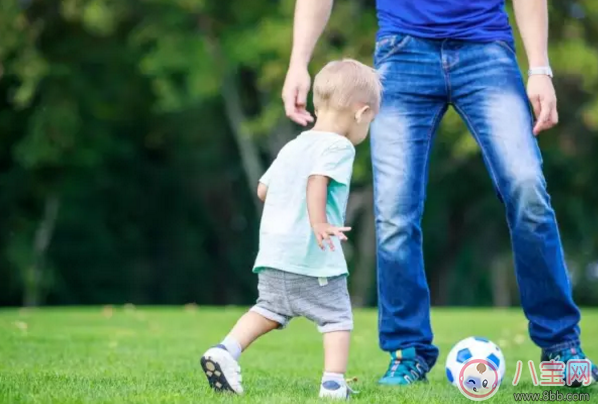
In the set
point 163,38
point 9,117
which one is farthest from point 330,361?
point 9,117

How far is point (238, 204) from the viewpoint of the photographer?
83.1 feet

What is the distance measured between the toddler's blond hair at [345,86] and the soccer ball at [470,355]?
1141 mm

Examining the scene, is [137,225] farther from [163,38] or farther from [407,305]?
[407,305]

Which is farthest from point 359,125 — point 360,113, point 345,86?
point 345,86

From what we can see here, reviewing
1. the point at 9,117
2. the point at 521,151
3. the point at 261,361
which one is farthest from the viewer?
the point at 9,117

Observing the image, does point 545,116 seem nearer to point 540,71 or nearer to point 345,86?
point 540,71

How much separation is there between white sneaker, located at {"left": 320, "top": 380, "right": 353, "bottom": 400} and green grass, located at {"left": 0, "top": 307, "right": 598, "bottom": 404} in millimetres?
53

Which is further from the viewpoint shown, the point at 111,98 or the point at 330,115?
the point at 111,98

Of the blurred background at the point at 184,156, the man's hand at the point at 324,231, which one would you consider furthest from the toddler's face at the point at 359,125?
the blurred background at the point at 184,156

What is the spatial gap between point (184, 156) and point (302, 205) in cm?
2056

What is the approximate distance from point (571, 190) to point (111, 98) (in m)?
9.93

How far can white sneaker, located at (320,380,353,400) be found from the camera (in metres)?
3.78

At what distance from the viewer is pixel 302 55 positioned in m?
4.50

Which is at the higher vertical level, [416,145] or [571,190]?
[416,145]
